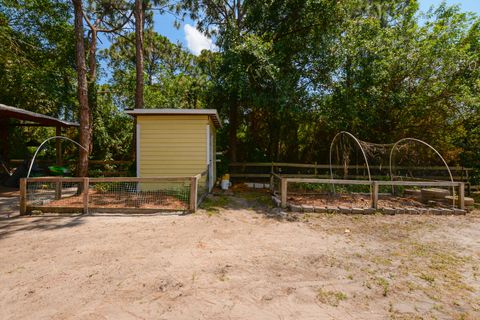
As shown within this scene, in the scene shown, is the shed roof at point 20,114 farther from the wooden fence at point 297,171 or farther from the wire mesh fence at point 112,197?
the wooden fence at point 297,171

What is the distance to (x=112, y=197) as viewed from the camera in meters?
6.66

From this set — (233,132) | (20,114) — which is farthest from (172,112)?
(20,114)

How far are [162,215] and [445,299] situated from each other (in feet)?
16.6

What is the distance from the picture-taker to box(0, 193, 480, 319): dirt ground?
240cm

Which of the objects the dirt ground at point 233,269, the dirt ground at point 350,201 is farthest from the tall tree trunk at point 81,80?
the dirt ground at point 350,201

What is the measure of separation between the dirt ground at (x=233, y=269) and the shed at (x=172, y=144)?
2909 millimetres

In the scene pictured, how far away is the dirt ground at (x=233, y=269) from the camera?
2.40 m

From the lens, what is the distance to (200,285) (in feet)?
9.21

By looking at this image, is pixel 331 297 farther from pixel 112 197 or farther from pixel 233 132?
pixel 233 132

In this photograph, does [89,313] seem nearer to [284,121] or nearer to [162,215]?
[162,215]

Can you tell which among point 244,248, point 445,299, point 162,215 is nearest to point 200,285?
point 244,248

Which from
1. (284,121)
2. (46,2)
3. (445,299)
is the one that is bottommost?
(445,299)

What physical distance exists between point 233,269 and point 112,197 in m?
4.82

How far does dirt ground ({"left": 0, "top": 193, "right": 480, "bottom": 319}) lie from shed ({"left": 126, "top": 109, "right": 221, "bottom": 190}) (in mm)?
2909
